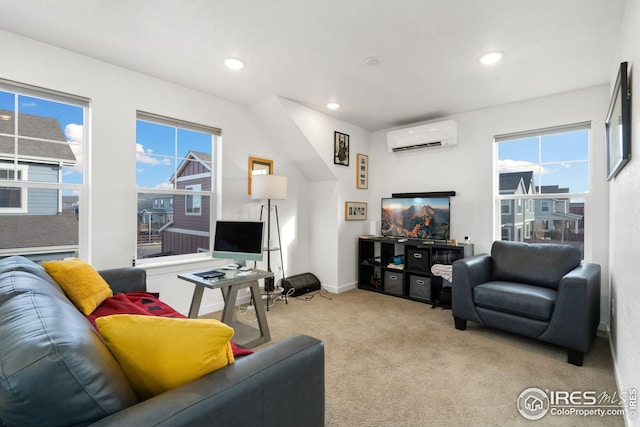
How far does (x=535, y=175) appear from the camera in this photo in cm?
363

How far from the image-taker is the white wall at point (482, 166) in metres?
3.14

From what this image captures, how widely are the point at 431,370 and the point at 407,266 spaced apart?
76.9 inches

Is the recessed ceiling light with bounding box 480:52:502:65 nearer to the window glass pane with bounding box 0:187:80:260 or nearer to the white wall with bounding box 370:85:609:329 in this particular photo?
the white wall with bounding box 370:85:609:329

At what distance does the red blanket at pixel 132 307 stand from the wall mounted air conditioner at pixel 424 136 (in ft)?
11.5

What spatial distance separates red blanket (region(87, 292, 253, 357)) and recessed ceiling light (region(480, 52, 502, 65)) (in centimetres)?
294

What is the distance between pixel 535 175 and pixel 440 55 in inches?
79.9

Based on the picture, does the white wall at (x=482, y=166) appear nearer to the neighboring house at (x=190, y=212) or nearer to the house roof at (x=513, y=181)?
the house roof at (x=513, y=181)

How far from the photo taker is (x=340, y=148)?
4.49m

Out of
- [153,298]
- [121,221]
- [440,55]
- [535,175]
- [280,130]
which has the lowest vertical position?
[153,298]

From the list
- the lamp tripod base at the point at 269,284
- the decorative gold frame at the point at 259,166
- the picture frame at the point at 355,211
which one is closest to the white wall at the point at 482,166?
the picture frame at the point at 355,211

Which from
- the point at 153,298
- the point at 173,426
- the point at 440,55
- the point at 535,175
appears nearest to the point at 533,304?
the point at 535,175

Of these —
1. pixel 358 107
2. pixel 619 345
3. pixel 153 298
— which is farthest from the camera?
pixel 358 107

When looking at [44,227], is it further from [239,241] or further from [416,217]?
[416,217]

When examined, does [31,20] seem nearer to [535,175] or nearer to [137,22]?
[137,22]
